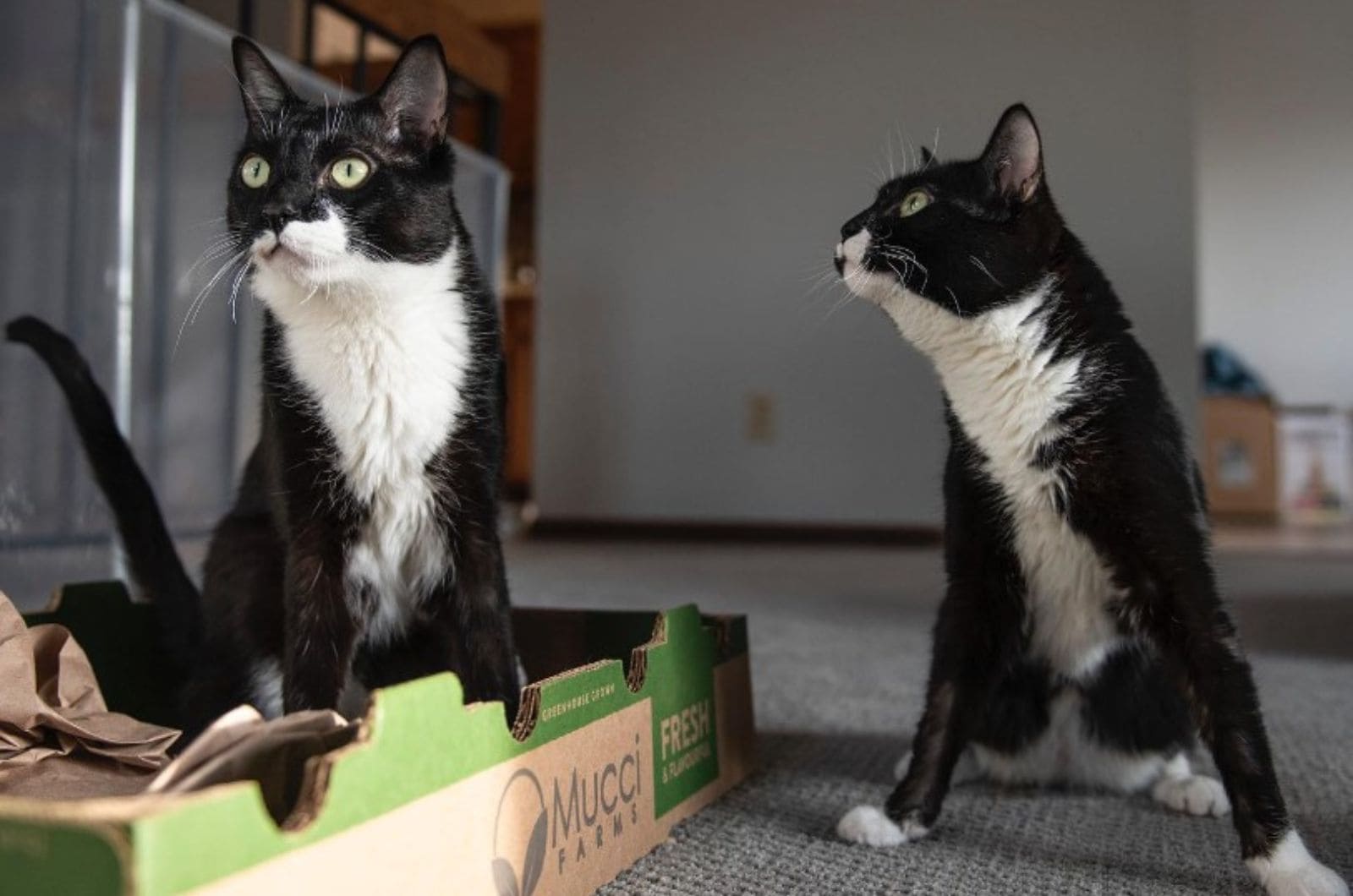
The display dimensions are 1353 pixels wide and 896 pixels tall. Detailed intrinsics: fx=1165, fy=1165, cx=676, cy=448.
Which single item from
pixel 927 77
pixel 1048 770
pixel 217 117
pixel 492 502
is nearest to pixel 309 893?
pixel 492 502

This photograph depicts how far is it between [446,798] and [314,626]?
277 mm

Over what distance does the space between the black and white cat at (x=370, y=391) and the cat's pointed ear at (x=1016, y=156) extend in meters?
0.40

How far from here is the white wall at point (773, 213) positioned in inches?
124

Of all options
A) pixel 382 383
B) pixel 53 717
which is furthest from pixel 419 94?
pixel 53 717

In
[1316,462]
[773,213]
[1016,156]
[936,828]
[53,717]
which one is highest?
[773,213]

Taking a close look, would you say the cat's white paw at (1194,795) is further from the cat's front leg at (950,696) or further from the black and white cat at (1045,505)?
the cat's front leg at (950,696)

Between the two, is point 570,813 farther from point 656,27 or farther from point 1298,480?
point 1298,480

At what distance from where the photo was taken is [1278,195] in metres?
5.28

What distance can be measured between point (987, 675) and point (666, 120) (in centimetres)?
307

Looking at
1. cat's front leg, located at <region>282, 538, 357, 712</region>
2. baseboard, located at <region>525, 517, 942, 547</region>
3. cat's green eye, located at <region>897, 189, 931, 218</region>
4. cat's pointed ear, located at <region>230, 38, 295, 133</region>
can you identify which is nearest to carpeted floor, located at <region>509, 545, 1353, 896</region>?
cat's front leg, located at <region>282, 538, 357, 712</region>

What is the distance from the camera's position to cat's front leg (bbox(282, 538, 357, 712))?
0.83m

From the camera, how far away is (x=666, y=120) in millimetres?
3701

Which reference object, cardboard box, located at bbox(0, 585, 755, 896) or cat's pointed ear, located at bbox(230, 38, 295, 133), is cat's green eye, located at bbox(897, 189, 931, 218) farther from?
cat's pointed ear, located at bbox(230, 38, 295, 133)

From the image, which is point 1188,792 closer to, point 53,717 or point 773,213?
point 53,717
